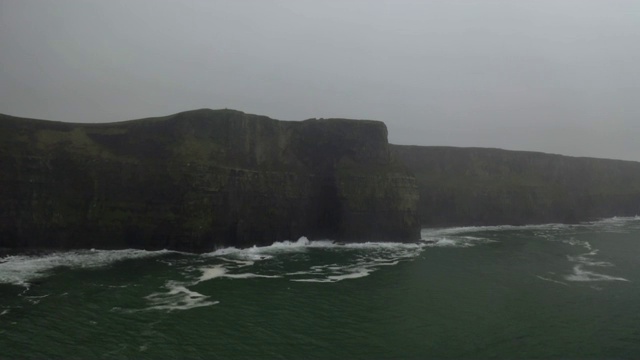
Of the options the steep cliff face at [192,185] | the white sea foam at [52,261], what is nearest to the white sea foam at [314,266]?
the steep cliff face at [192,185]

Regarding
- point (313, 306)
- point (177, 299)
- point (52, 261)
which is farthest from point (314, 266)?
point (52, 261)

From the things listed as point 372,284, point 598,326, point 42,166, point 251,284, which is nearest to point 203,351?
point 251,284

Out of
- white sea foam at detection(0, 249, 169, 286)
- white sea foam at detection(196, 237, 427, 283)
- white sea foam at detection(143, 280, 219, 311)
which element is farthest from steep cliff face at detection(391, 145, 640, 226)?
white sea foam at detection(143, 280, 219, 311)

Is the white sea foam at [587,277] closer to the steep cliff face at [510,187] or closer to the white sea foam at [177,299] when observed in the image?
the white sea foam at [177,299]

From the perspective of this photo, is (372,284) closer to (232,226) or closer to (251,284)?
(251,284)

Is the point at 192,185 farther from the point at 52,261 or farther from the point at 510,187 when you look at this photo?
the point at 510,187

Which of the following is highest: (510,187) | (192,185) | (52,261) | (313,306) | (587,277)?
(510,187)

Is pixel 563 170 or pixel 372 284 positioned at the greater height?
pixel 563 170
